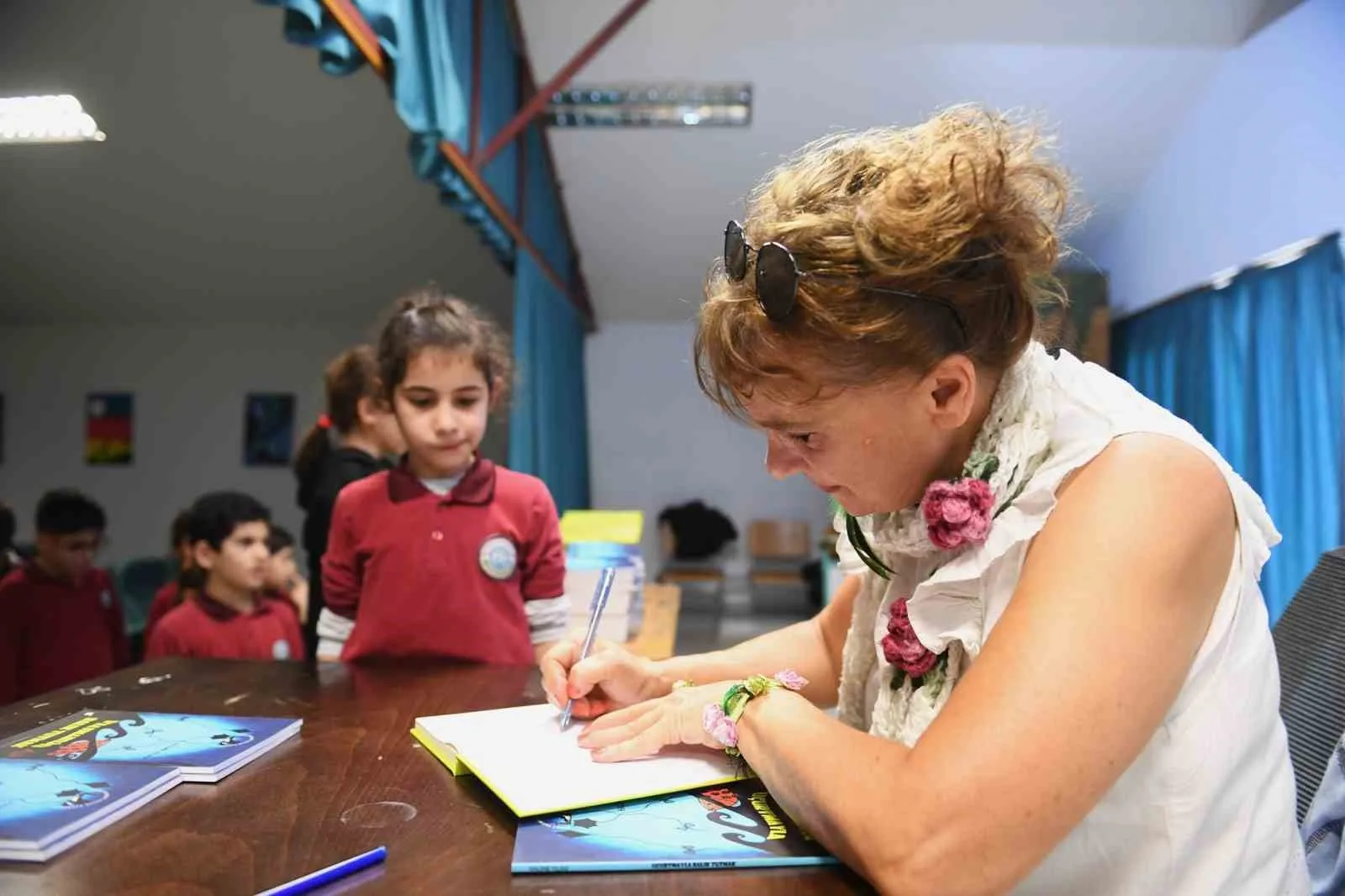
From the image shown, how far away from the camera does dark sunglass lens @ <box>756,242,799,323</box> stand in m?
0.72

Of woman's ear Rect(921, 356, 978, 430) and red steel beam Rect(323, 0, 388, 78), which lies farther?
red steel beam Rect(323, 0, 388, 78)

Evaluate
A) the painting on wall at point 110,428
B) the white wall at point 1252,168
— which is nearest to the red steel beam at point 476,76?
the white wall at point 1252,168

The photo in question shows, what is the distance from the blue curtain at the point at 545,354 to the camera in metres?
4.37

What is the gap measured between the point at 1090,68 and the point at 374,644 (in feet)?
14.0

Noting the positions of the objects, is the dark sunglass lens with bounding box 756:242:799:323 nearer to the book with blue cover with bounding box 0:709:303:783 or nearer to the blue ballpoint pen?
the blue ballpoint pen

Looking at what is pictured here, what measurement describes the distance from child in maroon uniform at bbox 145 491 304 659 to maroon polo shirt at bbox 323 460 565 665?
3.09 feet

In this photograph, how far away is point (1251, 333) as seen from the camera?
401 centimetres

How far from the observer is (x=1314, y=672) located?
37.1 inches

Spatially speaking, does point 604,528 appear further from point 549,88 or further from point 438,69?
point 549,88

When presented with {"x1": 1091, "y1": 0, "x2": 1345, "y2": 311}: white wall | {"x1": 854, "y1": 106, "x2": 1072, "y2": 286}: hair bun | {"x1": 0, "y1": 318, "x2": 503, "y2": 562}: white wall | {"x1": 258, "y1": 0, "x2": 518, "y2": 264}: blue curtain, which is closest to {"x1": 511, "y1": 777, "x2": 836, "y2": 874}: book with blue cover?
{"x1": 854, "y1": 106, "x2": 1072, "y2": 286}: hair bun

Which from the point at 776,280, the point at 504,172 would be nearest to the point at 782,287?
the point at 776,280

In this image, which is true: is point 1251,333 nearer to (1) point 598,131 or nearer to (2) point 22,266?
(1) point 598,131

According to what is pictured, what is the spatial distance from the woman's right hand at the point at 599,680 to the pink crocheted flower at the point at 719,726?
185 mm

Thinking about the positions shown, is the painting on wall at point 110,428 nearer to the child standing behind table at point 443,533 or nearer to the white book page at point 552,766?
the child standing behind table at point 443,533
